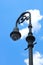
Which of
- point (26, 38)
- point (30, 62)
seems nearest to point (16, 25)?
point (26, 38)

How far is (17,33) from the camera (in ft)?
52.9

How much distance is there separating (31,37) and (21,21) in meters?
1.45

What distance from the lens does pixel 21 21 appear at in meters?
16.6

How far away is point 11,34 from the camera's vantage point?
1605 centimetres

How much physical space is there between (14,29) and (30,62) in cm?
240

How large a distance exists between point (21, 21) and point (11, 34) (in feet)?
3.05

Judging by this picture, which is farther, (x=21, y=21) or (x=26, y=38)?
(x=21, y=21)

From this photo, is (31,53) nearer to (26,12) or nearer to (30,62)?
(30,62)

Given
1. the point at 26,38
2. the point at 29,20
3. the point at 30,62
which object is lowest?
the point at 30,62

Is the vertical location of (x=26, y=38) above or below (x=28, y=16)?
below

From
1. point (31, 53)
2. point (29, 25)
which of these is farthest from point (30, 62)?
point (29, 25)

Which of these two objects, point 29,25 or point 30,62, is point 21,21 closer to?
point 29,25

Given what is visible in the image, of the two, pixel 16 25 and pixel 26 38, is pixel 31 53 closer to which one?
pixel 26 38

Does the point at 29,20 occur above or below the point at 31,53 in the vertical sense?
above
